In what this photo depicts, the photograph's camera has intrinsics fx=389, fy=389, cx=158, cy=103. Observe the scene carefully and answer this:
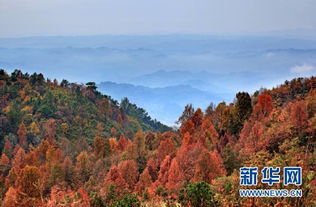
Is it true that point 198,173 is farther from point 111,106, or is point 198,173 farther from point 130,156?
point 111,106

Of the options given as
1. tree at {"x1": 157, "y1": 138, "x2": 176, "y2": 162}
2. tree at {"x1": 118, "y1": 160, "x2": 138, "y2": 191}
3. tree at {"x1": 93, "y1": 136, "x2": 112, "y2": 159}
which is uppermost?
tree at {"x1": 93, "y1": 136, "x2": 112, "y2": 159}

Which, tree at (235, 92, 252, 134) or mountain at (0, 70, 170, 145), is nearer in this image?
tree at (235, 92, 252, 134)

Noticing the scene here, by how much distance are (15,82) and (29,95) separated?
1002 centimetres

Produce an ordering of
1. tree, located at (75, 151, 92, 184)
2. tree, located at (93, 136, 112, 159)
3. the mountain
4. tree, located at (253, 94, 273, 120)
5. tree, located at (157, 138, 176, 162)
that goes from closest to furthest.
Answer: tree, located at (253, 94, 273, 120)
tree, located at (157, 138, 176, 162)
tree, located at (75, 151, 92, 184)
tree, located at (93, 136, 112, 159)
the mountain

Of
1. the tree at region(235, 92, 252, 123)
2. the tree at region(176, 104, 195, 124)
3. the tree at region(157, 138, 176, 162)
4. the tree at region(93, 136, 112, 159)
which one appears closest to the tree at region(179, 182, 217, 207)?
the tree at region(157, 138, 176, 162)

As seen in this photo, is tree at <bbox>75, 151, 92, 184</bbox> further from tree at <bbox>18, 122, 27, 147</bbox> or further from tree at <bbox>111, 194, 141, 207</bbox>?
tree at <bbox>111, 194, 141, 207</bbox>

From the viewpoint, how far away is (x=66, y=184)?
42.9 metres

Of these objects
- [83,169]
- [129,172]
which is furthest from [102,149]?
[129,172]

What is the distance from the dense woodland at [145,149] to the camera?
483 inches

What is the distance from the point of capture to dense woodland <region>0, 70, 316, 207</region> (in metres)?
12.3

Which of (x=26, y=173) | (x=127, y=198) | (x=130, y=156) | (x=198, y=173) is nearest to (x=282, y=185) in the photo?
(x=127, y=198)

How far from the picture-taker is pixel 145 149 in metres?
50.1

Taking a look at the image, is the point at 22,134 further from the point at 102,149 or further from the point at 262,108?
the point at 262,108

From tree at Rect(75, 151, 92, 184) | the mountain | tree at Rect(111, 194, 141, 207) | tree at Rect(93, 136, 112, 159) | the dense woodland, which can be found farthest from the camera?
the mountain
